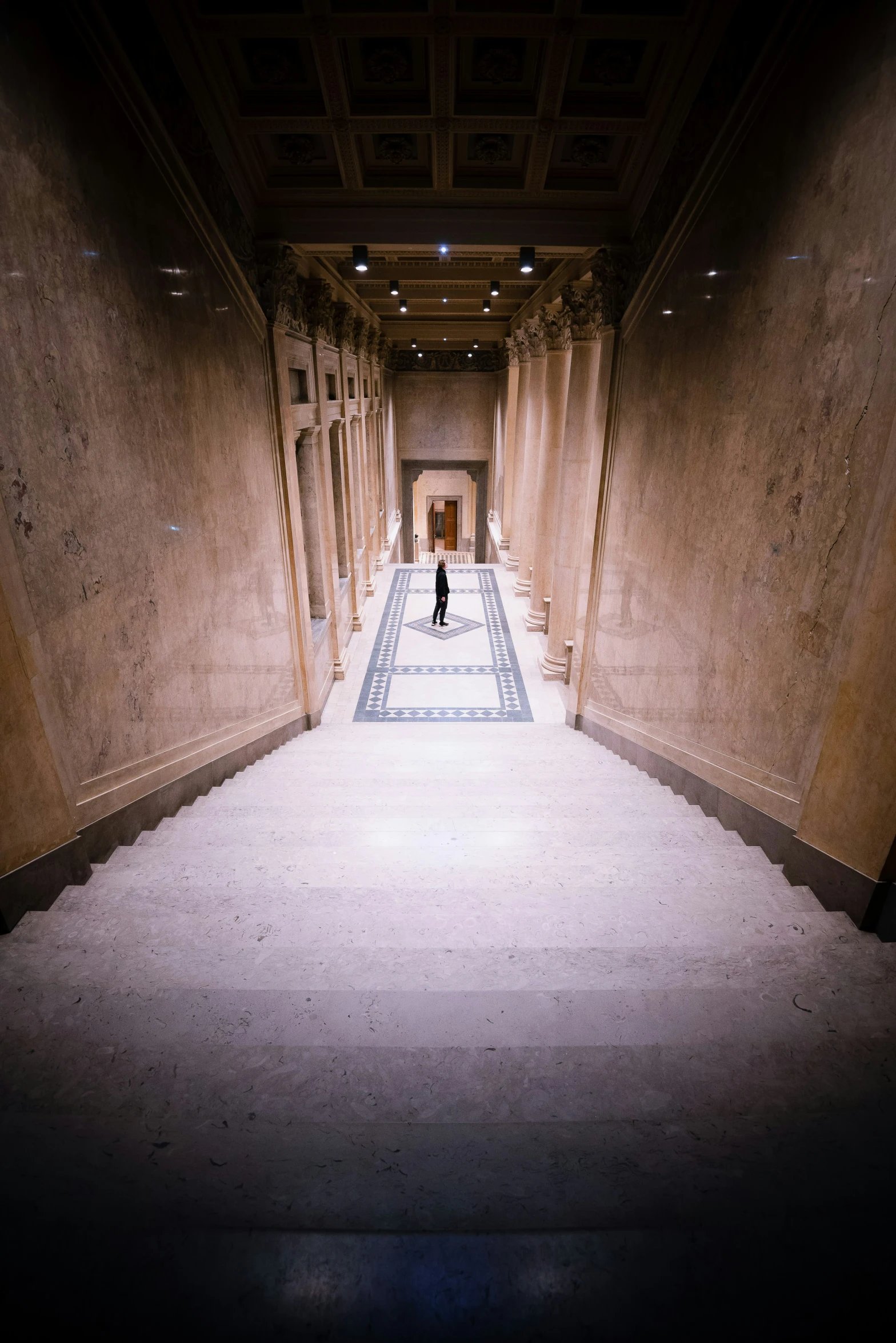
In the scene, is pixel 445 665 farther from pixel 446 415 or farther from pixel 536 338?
pixel 446 415

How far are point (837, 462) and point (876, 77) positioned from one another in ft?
4.17

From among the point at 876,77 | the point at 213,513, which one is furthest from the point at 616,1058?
the point at 213,513

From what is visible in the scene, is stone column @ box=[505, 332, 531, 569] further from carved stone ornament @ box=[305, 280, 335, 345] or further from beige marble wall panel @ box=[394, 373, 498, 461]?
carved stone ornament @ box=[305, 280, 335, 345]

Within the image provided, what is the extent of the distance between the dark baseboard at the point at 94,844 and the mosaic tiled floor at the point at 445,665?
3.29 metres

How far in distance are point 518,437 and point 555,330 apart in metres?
4.04

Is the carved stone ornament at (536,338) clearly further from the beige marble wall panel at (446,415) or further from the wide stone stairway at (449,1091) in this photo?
the wide stone stairway at (449,1091)

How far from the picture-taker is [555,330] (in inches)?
330

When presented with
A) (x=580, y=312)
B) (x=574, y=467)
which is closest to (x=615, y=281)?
(x=580, y=312)

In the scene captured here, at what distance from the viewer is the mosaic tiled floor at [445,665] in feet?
24.4

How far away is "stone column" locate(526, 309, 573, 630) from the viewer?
838cm

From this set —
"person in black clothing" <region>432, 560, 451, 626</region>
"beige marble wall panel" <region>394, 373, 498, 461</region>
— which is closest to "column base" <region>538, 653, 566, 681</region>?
"person in black clothing" <region>432, 560, 451, 626</region>

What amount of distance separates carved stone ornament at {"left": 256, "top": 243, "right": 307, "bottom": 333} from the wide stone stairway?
450 centimetres

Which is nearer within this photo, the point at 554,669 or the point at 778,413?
the point at 778,413

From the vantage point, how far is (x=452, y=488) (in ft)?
88.2
